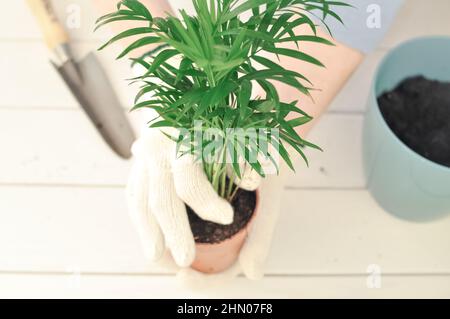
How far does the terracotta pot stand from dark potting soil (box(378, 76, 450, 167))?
0.22 metres

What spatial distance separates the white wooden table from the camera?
2.09ft

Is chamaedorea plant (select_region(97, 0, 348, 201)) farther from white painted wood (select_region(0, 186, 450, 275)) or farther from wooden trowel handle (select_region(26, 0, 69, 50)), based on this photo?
wooden trowel handle (select_region(26, 0, 69, 50))

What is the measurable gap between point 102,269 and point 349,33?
16.7 inches

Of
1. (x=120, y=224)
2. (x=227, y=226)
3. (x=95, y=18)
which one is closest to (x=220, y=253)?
(x=227, y=226)

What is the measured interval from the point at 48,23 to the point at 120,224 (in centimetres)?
31

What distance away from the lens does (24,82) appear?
2.39ft

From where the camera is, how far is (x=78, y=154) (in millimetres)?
693

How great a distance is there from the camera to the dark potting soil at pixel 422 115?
60cm

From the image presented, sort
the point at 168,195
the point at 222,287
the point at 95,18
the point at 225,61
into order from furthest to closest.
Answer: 1. the point at 95,18
2. the point at 222,287
3. the point at 168,195
4. the point at 225,61

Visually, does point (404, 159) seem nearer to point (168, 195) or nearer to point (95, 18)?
point (168, 195)

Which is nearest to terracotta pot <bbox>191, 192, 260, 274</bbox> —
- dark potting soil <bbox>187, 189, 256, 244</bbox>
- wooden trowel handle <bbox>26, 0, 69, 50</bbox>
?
dark potting soil <bbox>187, 189, 256, 244</bbox>

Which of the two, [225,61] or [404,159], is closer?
[225,61]

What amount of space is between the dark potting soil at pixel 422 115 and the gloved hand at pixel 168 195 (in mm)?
226

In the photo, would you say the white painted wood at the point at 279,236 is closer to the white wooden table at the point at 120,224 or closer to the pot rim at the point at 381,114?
the white wooden table at the point at 120,224
